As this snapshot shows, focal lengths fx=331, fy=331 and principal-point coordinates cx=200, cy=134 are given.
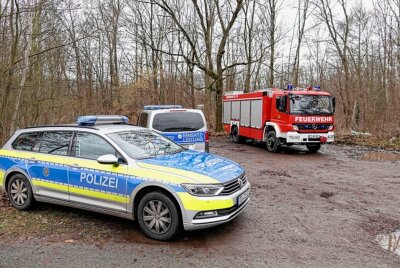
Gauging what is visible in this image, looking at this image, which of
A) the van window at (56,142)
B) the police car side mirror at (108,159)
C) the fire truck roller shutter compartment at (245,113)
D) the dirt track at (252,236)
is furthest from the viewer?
the fire truck roller shutter compartment at (245,113)

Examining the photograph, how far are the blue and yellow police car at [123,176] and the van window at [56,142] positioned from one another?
0.02m

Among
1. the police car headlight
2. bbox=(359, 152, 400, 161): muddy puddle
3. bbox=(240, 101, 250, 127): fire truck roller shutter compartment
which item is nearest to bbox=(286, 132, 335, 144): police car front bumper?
bbox=(359, 152, 400, 161): muddy puddle

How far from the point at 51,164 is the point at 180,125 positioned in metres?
3.52

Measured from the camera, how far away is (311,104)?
13.1 meters

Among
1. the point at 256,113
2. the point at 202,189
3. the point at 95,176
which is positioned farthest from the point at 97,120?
the point at 256,113

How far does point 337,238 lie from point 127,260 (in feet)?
9.68

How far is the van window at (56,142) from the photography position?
5.57 metres

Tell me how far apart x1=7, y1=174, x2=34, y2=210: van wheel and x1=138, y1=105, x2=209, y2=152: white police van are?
123 inches

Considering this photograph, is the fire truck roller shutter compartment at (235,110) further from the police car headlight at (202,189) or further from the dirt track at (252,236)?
the police car headlight at (202,189)

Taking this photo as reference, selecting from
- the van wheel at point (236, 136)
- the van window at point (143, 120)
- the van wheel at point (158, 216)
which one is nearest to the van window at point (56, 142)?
the van wheel at point (158, 216)

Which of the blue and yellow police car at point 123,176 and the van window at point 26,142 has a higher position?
the van window at point 26,142

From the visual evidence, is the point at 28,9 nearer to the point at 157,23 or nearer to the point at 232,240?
the point at 232,240

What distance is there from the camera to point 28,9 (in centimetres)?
873

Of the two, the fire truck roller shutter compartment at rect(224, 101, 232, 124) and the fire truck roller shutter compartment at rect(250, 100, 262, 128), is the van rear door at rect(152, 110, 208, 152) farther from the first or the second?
the fire truck roller shutter compartment at rect(224, 101, 232, 124)
